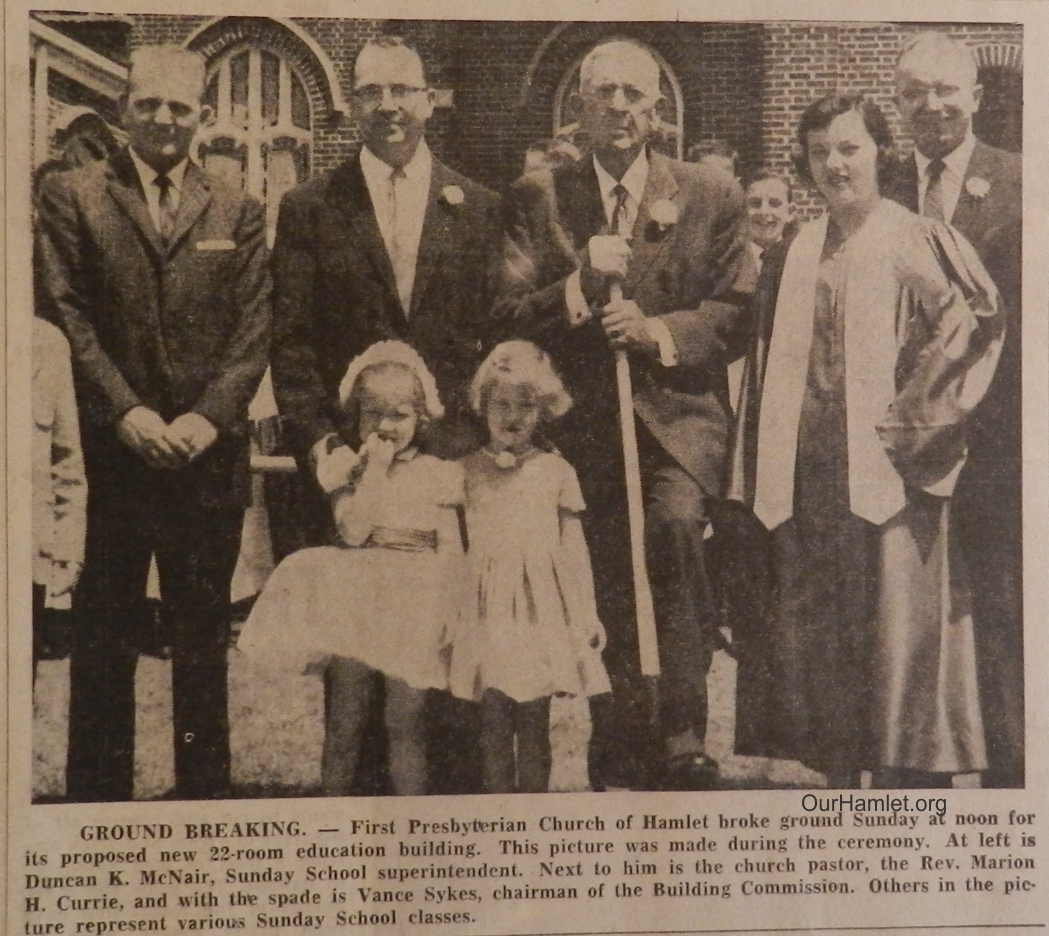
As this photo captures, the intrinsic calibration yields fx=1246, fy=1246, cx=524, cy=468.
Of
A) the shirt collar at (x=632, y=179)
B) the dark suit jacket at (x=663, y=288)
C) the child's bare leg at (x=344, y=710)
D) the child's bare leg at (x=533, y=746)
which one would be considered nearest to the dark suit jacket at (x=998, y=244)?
the dark suit jacket at (x=663, y=288)

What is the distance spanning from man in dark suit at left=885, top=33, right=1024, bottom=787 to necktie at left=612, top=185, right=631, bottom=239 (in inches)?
21.2

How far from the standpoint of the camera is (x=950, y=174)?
253cm

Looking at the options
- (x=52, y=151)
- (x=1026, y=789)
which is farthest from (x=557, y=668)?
(x=52, y=151)

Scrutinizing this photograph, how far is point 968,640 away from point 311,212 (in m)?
1.55

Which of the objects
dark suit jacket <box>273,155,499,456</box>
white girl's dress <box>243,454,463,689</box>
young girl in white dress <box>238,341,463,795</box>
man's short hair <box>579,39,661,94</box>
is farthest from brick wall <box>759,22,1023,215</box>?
white girl's dress <box>243,454,463,689</box>

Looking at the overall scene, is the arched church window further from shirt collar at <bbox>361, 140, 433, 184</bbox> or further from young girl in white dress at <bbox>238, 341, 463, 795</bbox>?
young girl in white dress at <bbox>238, 341, 463, 795</bbox>

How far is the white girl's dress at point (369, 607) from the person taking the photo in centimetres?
239

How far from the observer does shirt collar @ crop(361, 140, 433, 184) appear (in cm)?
247

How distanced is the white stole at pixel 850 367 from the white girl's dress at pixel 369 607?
663 millimetres

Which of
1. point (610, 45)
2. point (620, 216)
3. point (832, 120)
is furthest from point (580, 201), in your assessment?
point (832, 120)

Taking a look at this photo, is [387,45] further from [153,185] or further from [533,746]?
[533,746]

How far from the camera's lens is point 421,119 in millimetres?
2475

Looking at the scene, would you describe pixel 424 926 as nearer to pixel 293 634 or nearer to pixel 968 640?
pixel 293 634

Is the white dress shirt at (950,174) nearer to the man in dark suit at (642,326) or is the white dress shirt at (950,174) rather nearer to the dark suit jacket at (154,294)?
the man in dark suit at (642,326)
